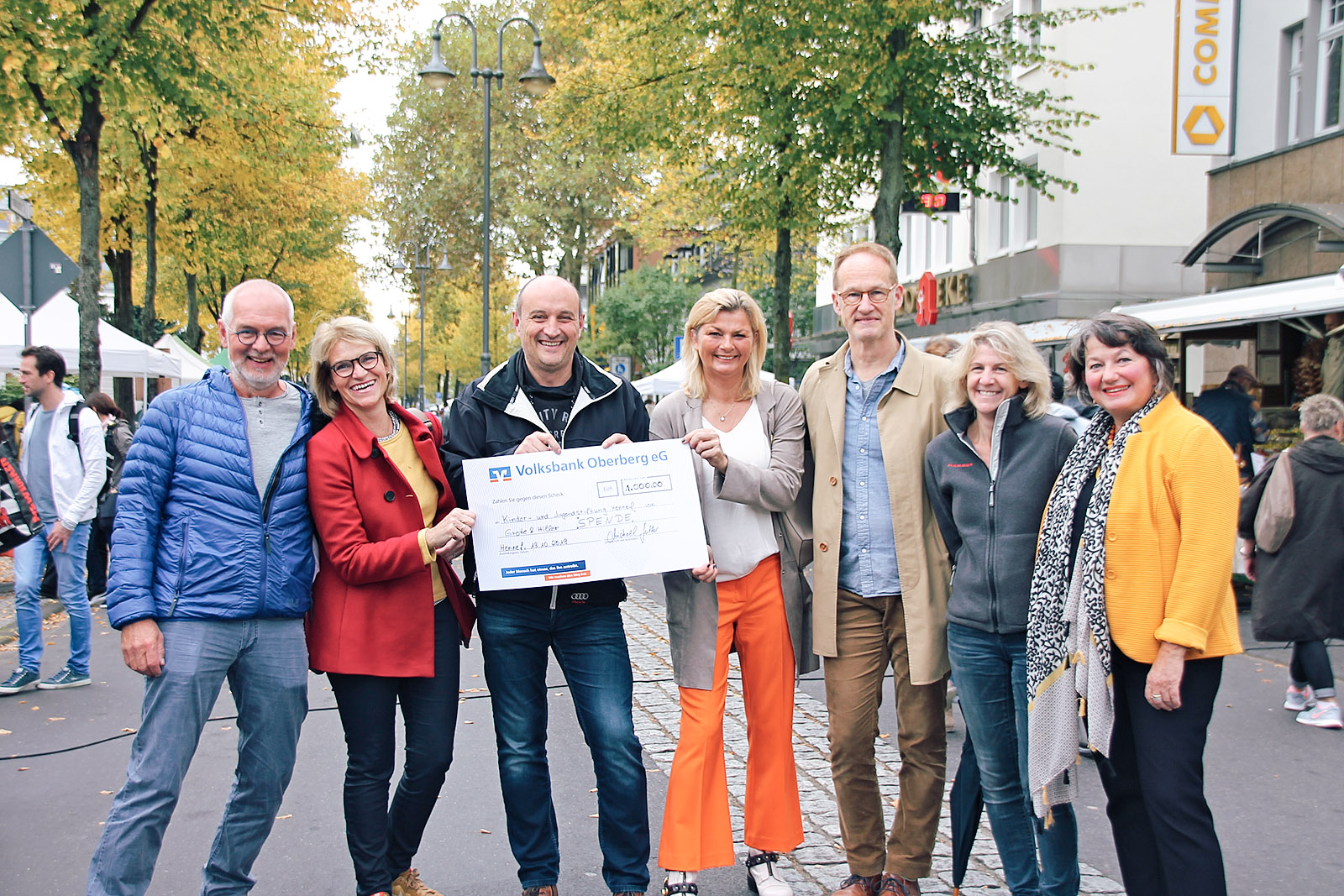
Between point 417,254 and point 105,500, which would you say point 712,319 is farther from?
point 417,254

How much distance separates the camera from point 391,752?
3820mm

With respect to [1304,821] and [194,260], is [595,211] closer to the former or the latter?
[194,260]

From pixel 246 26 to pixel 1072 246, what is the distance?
54.2 ft

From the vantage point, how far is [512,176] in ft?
137

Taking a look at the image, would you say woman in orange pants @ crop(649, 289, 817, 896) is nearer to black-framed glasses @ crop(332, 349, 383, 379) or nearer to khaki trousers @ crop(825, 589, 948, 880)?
khaki trousers @ crop(825, 589, 948, 880)

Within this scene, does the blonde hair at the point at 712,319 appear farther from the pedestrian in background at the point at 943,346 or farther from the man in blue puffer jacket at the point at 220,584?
the pedestrian in background at the point at 943,346

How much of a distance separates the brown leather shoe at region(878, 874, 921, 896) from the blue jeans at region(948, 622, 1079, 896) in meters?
0.34

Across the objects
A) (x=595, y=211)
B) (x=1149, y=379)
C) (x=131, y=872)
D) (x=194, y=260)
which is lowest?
(x=131, y=872)

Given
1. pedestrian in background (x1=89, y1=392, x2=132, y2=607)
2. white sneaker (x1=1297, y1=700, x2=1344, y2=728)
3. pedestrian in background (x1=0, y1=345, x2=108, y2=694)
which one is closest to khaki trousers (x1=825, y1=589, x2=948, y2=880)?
white sneaker (x1=1297, y1=700, x2=1344, y2=728)

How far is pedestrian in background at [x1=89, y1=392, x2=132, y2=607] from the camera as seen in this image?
10781 millimetres

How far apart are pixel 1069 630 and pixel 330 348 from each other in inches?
100

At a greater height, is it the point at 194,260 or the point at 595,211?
the point at 595,211

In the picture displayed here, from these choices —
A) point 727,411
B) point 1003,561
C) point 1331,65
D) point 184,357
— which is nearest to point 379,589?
point 727,411

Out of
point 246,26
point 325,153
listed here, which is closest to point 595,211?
point 325,153
